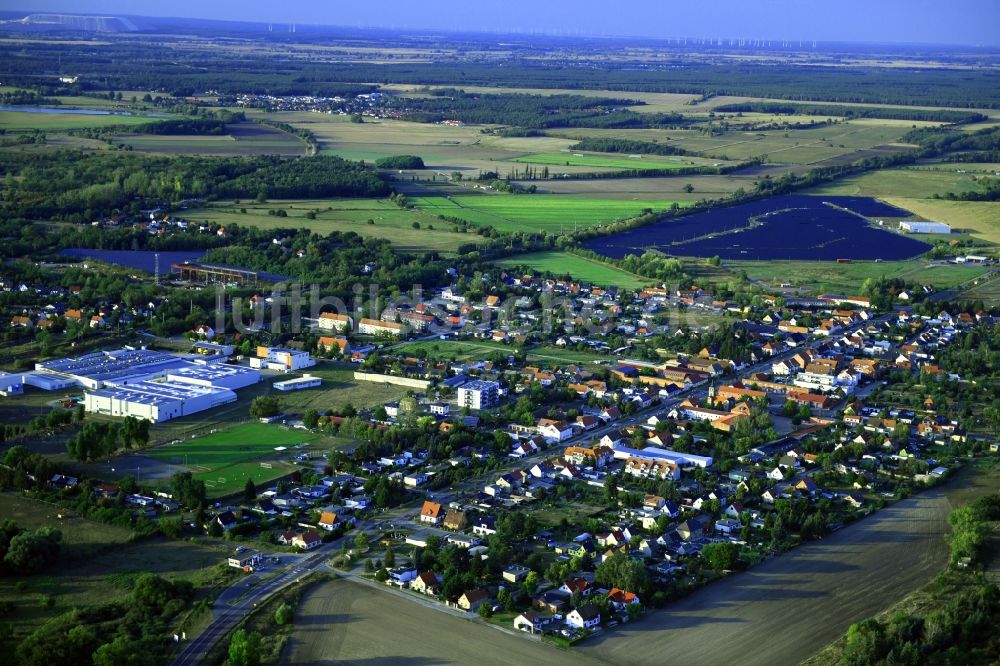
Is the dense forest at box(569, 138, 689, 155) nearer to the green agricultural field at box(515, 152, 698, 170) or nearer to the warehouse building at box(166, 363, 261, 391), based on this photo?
the green agricultural field at box(515, 152, 698, 170)

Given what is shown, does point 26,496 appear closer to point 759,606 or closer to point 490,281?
point 759,606

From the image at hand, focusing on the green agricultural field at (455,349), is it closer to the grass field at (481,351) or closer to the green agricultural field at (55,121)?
the grass field at (481,351)

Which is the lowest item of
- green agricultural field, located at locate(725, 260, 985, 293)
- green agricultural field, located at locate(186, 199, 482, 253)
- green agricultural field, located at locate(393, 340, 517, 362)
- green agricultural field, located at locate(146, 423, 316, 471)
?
green agricultural field, located at locate(146, 423, 316, 471)

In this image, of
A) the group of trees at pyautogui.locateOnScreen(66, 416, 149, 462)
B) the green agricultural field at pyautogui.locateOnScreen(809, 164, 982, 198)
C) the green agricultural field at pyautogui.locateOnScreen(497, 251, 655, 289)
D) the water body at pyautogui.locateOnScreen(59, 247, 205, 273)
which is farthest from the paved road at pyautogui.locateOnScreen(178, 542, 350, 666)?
the green agricultural field at pyautogui.locateOnScreen(809, 164, 982, 198)

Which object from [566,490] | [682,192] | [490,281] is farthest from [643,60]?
[566,490]

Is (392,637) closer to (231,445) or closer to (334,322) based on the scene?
(231,445)
